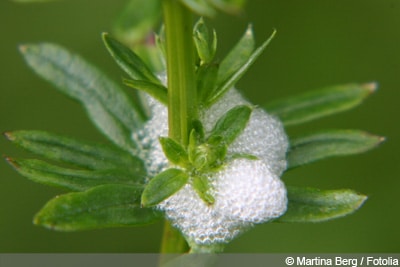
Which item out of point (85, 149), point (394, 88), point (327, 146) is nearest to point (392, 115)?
point (394, 88)

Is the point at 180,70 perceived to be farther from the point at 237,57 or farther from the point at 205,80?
the point at 237,57

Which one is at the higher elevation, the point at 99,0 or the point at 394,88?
the point at 99,0

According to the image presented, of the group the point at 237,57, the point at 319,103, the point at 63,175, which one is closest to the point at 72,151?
the point at 63,175

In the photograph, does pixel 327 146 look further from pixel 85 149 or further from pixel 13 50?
pixel 13 50

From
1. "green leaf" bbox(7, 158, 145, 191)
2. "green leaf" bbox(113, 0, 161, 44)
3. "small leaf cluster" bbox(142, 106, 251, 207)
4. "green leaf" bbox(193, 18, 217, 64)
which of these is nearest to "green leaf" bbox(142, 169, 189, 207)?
"small leaf cluster" bbox(142, 106, 251, 207)

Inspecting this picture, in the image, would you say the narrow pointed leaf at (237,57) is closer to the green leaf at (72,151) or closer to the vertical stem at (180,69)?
the vertical stem at (180,69)

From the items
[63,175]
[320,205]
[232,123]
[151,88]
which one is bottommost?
[320,205]
